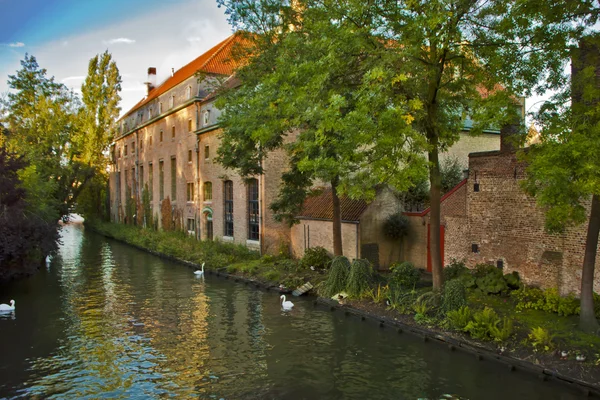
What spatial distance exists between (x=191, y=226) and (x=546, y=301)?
2424 cm

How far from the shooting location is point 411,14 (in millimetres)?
11141

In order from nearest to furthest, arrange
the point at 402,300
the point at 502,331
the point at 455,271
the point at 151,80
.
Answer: the point at 502,331
the point at 402,300
the point at 455,271
the point at 151,80

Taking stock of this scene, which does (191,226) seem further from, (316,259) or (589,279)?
(589,279)

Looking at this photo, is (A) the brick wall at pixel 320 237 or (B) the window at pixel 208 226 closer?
(A) the brick wall at pixel 320 237

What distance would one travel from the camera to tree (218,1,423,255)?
10.5 m

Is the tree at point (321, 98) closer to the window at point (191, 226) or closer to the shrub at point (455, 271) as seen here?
the shrub at point (455, 271)

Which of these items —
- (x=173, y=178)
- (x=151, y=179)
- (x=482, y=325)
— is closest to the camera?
(x=482, y=325)

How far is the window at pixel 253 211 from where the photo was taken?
24.9m

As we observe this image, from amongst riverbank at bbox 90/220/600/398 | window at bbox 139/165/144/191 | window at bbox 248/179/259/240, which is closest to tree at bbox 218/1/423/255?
riverbank at bbox 90/220/600/398

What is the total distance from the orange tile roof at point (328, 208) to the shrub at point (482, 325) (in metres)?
8.60

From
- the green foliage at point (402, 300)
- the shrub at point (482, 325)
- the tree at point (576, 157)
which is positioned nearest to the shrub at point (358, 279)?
the green foliage at point (402, 300)

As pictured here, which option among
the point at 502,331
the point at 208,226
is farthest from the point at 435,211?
the point at 208,226

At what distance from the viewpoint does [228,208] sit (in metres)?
27.6

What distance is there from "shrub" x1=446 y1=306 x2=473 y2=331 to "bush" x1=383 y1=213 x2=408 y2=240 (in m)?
7.96
